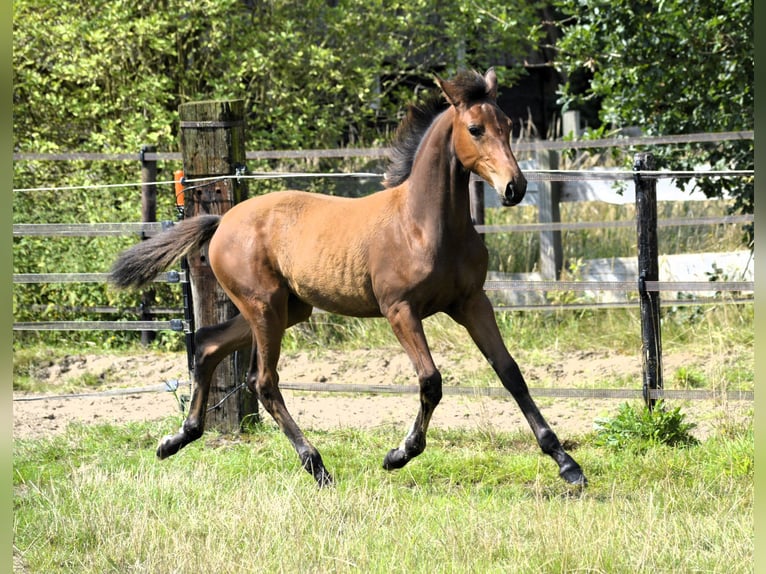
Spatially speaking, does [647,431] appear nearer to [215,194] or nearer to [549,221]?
[215,194]

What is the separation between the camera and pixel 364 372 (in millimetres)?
8320

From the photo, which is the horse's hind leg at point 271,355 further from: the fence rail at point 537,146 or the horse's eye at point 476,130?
the fence rail at point 537,146

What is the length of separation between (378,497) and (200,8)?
7.46 metres

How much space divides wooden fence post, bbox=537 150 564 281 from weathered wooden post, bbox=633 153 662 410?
12.3 ft

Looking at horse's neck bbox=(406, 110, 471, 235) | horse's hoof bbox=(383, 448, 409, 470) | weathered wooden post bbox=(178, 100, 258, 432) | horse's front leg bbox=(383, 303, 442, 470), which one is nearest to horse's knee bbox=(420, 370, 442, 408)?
horse's front leg bbox=(383, 303, 442, 470)

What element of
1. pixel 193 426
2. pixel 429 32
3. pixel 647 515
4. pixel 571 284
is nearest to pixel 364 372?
pixel 571 284

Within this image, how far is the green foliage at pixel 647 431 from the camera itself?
229 inches

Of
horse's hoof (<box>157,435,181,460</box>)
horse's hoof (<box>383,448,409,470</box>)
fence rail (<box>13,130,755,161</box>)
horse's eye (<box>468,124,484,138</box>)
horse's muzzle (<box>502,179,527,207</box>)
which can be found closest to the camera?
horse's muzzle (<box>502,179,527,207</box>)

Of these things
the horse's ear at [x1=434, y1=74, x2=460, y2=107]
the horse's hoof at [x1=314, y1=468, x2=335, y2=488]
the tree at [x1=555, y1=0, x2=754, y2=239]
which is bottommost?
the horse's hoof at [x1=314, y1=468, x2=335, y2=488]

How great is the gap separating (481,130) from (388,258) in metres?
0.81

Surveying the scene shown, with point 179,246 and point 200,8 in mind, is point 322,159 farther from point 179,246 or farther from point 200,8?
point 179,246

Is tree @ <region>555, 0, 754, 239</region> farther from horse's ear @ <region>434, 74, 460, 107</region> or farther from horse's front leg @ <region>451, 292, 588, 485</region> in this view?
horse's front leg @ <region>451, 292, 588, 485</region>

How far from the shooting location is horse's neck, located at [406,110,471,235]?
15.8 ft

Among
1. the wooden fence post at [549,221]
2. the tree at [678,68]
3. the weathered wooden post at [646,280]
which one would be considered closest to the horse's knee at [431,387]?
the weathered wooden post at [646,280]
